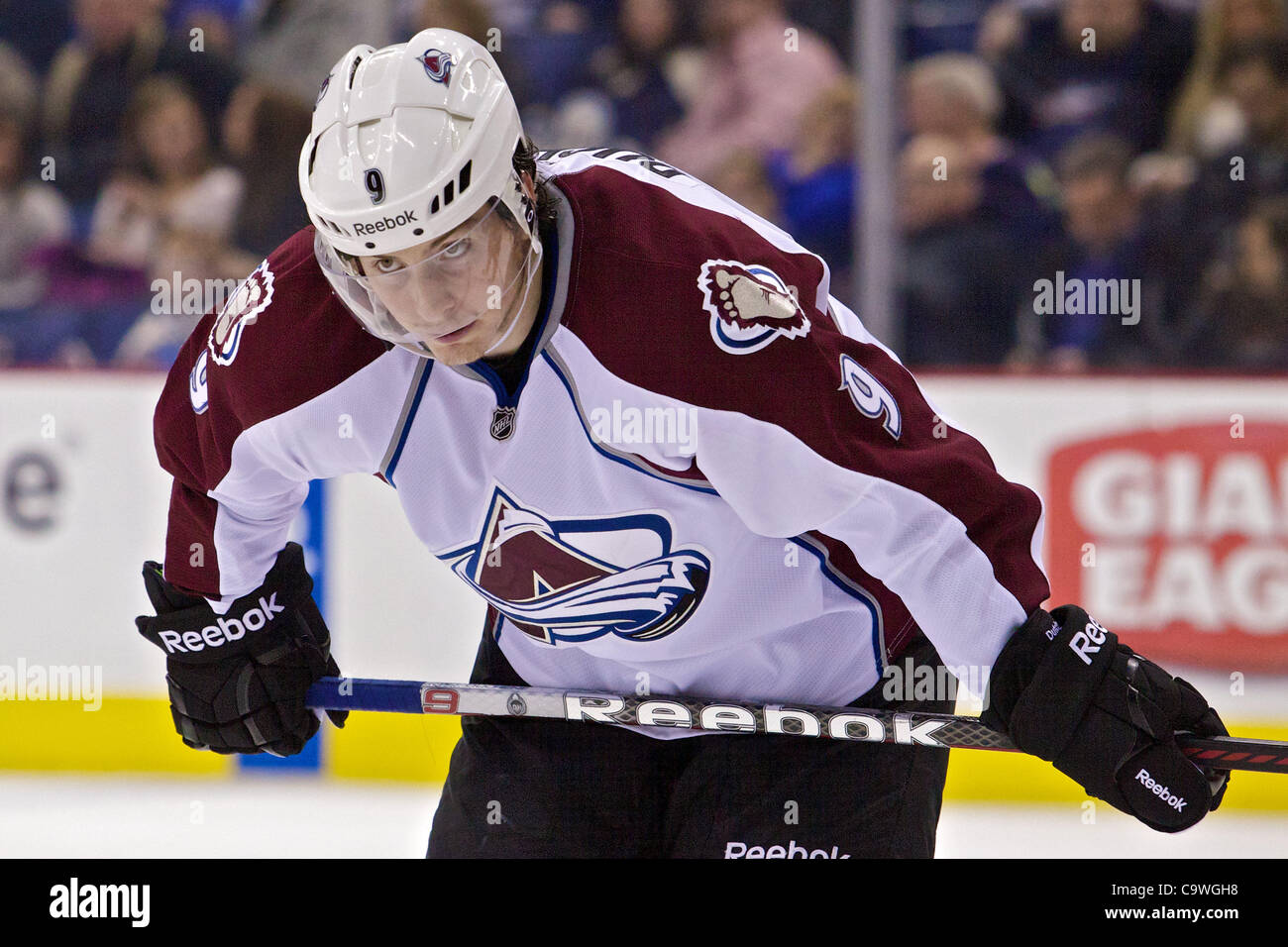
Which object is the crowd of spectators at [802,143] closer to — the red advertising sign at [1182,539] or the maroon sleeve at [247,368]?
the red advertising sign at [1182,539]

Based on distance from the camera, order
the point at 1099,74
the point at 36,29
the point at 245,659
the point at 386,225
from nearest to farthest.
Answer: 1. the point at 386,225
2. the point at 245,659
3. the point at 1099,74
4. the point at 36,29

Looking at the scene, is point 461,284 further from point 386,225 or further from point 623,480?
point 623,480

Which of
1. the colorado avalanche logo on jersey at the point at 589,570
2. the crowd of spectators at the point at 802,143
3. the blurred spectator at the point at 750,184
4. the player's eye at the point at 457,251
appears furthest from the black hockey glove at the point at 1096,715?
the blurred spectator at the point at 750,184

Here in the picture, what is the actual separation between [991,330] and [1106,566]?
86 cm

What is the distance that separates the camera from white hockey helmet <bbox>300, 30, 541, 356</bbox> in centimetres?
167

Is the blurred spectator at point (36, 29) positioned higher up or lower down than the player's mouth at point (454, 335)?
higher up

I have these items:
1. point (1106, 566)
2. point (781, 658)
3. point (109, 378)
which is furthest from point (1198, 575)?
point (109, 378)

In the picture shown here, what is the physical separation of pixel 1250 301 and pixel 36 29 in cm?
373

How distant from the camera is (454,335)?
1.72m

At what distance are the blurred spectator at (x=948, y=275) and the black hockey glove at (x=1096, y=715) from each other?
2433 mm

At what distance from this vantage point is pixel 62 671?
389 cm

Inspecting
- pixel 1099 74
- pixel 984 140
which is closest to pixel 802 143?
pixel 984 140

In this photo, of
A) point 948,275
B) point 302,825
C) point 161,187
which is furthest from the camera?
point 161,187

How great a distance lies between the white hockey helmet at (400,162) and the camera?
1674 millimetres
